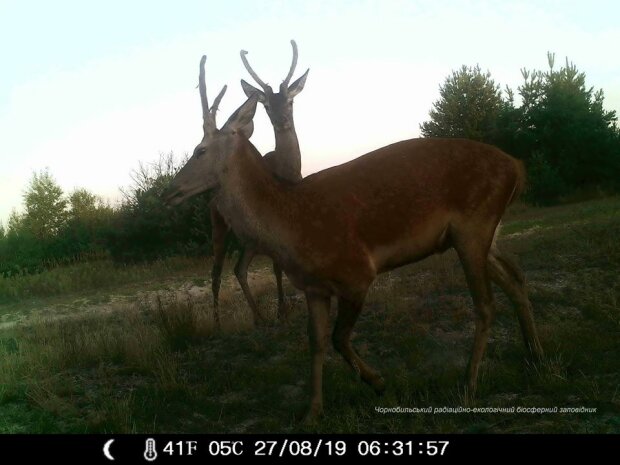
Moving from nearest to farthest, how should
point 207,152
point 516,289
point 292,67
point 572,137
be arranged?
point 207,152 → point 516,289 → point 292,67 → point 572,137

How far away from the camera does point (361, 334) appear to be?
22.9 ft

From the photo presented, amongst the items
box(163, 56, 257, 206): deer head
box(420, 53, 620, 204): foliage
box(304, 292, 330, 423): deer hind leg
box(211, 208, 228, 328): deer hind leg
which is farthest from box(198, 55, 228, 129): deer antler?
box(420, 53, 620, 204): foliage

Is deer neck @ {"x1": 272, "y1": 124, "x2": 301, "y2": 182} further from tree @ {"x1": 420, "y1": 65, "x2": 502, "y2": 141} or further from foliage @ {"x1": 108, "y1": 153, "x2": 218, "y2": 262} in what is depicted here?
tree @ {"x1": 420, "y1": 65, "x2": 502, "y2": 141}

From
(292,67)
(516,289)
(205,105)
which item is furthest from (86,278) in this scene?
(516,289)

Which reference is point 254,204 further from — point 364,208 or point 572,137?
point 572,137

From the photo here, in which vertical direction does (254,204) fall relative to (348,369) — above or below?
above

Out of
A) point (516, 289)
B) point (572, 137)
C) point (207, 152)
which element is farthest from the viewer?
point (572, 137)

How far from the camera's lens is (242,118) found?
5297mm

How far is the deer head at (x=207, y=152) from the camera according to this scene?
515cm

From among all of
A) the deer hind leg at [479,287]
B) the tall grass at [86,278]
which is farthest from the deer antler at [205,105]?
the tall grass at [86,278]

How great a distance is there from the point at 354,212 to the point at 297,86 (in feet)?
12.3

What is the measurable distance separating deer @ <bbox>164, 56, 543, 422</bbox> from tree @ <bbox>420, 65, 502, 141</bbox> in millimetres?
24452

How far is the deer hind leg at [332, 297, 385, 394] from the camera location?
16.3 ft
